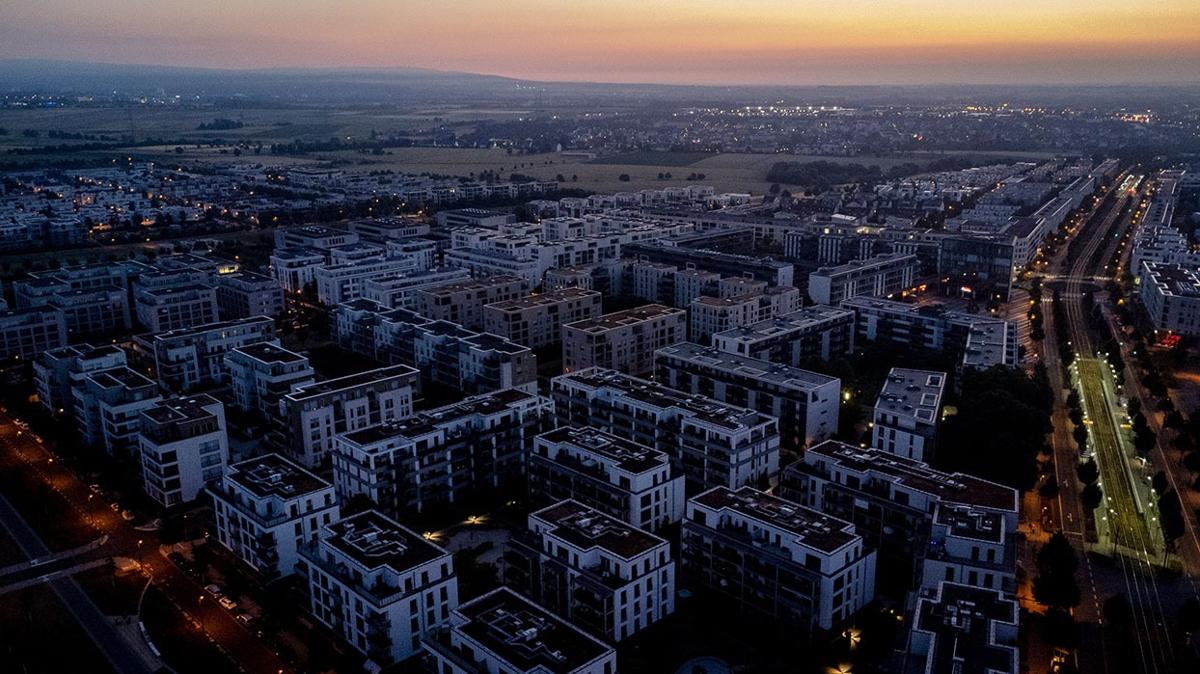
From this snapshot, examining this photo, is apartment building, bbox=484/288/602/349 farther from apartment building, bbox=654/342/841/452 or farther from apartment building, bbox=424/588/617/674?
apartment building, bbox=424/588/617/674

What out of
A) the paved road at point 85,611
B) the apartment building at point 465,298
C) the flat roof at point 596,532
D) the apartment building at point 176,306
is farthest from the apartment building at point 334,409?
the apartment building at point 176,306

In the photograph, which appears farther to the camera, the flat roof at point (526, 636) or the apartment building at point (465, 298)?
the apartment building at point (465, 298)

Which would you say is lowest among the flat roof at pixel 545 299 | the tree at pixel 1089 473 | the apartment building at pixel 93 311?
the tree at pixel 1089 473

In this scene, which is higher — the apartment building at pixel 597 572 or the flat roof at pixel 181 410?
the flat roof at pixel 181 410

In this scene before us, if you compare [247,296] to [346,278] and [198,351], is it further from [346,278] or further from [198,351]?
[198,351]

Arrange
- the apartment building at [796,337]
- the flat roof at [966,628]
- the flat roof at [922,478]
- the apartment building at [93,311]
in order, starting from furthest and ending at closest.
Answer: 1. the apartment building at [93,311]
2. the apartment building at [796,337]
3. the flat roof at [922,478]
4. the flat roof at [966,628]

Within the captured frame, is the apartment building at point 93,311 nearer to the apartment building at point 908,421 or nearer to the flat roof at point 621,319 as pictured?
the flat roof at point 621,319

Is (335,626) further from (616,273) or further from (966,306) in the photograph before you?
(966,306)
